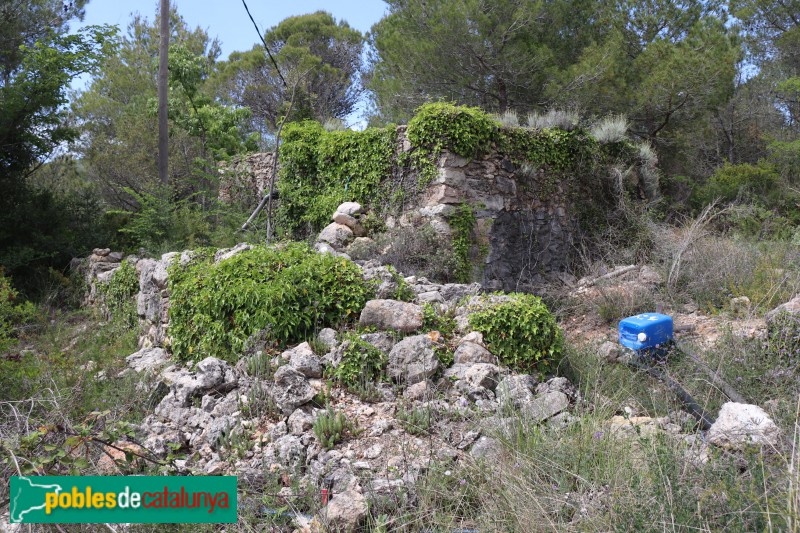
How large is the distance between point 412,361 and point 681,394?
6.65 feet

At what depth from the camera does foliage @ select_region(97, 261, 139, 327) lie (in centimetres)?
768

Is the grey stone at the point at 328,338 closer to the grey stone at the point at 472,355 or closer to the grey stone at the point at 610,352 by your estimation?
the grey stone at the point at 472,355

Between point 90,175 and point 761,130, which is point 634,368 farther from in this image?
point 90,175

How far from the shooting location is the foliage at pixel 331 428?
341 cm

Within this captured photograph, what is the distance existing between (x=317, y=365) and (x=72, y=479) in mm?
1798

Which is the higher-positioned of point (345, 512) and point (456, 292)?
point (456, 292)

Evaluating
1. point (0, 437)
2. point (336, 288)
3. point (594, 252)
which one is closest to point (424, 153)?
point (594, 252)

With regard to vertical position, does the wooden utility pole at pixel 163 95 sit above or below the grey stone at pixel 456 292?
above

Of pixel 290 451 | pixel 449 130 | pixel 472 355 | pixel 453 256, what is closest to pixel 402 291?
pixel 472 355

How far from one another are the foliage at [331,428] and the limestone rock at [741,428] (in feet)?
6.55

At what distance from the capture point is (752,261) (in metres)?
7.44

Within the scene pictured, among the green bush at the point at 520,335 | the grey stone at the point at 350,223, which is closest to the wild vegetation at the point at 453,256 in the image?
the green bush at the point at 520,335

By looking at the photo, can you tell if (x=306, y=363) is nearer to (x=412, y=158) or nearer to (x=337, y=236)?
(x=337, y=236)

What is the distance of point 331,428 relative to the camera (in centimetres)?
347
